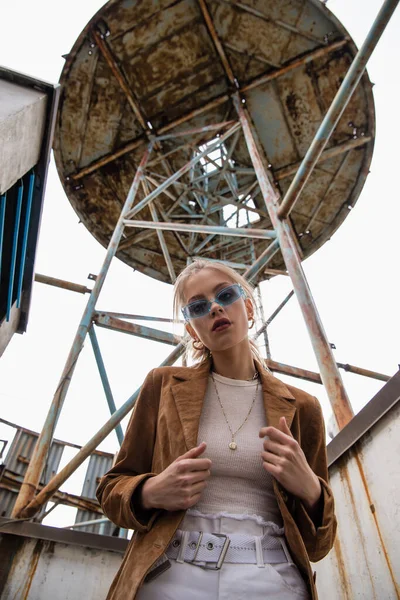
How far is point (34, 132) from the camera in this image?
251 centimetres

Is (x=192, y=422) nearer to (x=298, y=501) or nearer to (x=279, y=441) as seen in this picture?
(x=279, y=441)

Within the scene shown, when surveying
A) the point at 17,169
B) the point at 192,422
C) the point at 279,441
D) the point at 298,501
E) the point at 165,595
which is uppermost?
the point at 17,169

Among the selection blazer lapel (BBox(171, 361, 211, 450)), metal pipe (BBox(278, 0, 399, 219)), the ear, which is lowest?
blazer lapel (BBox(171, 361, 211, 450))

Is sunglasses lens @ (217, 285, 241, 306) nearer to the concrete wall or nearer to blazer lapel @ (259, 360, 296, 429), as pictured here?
blazer lapel @ (259, 360, 296, 429)

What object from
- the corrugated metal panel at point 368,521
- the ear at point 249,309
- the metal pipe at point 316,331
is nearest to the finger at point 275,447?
the corrugated metal panel at point 368,521

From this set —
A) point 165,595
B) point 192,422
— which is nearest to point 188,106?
point 192,422

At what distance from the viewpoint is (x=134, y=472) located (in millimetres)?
1535

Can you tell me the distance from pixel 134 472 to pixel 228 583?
1.88 feet

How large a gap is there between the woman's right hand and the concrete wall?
1801mm

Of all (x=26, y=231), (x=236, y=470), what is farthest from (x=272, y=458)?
(x=26, y=231)

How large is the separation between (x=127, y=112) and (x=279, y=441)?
778 cm

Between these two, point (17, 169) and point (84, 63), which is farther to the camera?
point (84, 63)

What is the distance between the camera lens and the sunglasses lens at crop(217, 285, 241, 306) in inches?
70.6

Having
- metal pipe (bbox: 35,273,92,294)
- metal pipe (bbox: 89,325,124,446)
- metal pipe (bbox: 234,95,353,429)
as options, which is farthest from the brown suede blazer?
metal pipe (bbox: 35,273,92,294)
